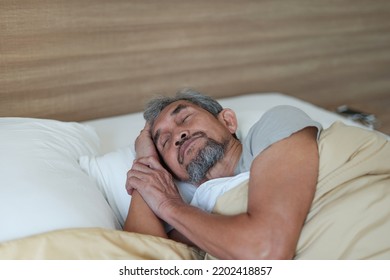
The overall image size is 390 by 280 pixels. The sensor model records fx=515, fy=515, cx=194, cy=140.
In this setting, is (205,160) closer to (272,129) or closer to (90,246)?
(272,129)

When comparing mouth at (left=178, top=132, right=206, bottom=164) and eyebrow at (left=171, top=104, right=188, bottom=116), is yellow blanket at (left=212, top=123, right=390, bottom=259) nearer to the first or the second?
mouth at (left=178, top=132, right=206, bottom=164)

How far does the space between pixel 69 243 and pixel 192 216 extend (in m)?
0.27

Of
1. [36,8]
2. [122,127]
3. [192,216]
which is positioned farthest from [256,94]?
[192,216]

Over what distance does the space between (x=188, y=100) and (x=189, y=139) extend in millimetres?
171

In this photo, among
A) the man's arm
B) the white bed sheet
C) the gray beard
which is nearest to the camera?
the man's arm

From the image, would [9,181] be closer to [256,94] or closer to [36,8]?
[36,8]

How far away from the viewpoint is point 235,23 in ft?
6.83

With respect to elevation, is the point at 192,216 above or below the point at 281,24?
below

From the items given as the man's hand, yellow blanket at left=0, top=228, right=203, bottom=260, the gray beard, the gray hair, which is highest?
the gray hair

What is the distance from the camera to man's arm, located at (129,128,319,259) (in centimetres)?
103

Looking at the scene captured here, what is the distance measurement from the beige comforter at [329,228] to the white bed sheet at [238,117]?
432 millimetres

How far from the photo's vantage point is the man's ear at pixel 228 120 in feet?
4.72

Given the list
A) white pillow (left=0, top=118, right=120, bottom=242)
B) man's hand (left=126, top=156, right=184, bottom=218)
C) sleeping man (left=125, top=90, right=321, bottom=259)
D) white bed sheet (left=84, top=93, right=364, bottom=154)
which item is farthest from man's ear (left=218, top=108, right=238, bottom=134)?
white pillow (left=0, top=118, right=120, bottom=242)

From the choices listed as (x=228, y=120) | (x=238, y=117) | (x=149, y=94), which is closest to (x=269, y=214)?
(x=228, y=120)
